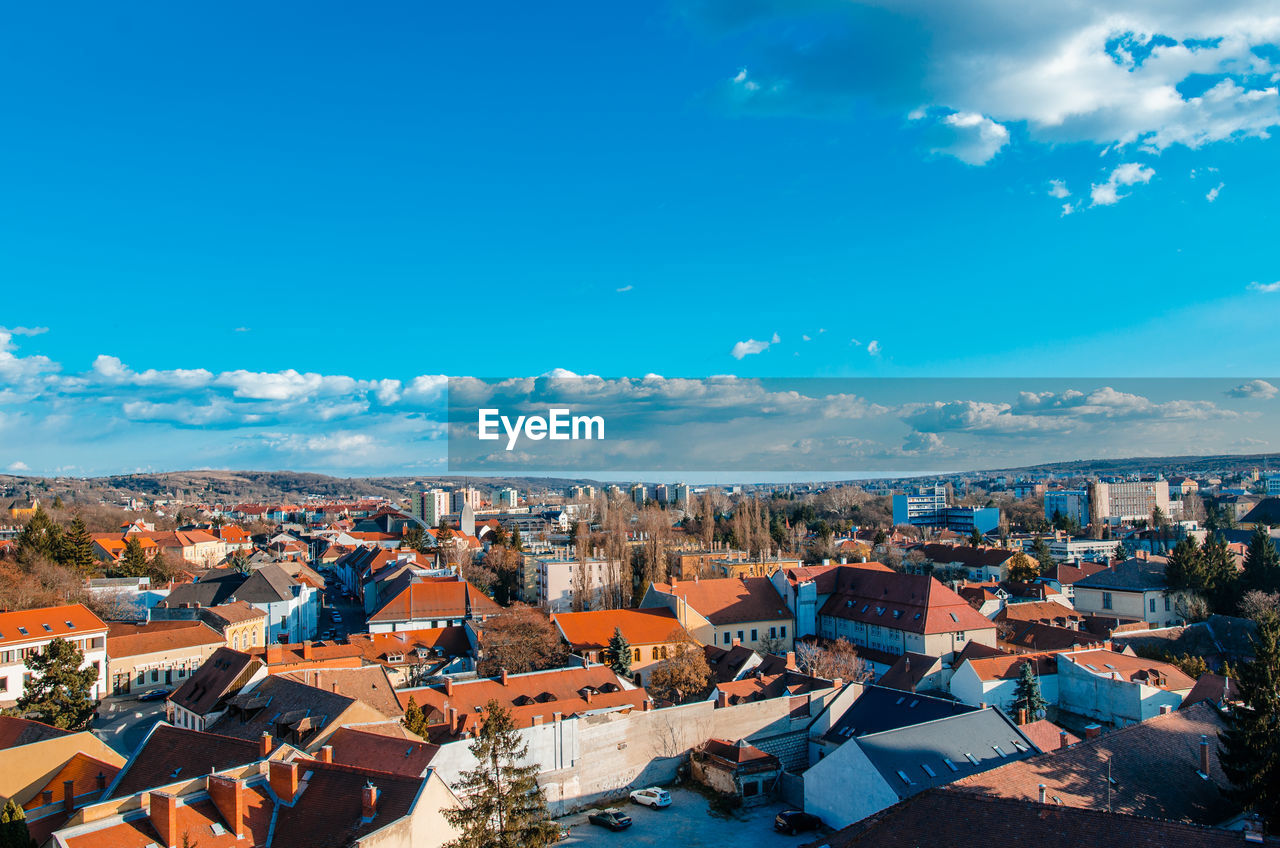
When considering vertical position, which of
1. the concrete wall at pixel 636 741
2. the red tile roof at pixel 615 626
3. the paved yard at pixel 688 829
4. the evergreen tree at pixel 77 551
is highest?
the evergreen tree at pixel 77 551

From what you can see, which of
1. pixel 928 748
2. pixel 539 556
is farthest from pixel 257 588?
pixel 928 748

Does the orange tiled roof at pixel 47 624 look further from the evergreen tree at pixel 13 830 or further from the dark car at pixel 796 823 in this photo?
the dark car at pixel 796 823

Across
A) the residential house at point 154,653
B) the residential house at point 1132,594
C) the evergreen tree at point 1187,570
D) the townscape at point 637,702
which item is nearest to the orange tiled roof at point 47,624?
the townscape at point 637,702

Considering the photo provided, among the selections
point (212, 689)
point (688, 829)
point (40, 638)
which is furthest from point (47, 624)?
point (688, 829)

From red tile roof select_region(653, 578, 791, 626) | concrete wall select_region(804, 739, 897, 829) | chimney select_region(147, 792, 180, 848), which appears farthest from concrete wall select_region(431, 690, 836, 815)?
red tile roof select_region(653, 578, 791, 626)

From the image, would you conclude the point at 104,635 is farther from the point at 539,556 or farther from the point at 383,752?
the point at 539,556

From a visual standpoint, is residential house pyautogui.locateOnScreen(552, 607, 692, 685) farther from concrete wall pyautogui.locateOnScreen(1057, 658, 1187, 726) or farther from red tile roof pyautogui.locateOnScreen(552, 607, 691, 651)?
concrete wall pyautogui.locateOnScreen(1057, 658, 1187, 726)

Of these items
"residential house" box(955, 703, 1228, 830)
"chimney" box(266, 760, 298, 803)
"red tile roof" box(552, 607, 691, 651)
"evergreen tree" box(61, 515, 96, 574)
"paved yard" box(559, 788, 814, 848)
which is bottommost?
"paved yard" box(559, 788, 814, 848)
